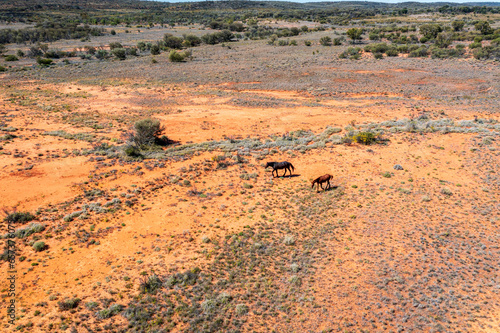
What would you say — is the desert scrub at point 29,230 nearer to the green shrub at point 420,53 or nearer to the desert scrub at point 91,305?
the desert scrub at point 91,305

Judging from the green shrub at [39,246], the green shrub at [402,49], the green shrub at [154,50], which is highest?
the green shrub at [154,50]

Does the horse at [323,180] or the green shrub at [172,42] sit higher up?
the green shrub at [172,42]

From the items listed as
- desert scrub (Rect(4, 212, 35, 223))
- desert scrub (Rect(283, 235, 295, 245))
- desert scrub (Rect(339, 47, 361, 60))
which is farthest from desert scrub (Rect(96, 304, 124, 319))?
desert scrub (Rect(339, 47, 361, 60))

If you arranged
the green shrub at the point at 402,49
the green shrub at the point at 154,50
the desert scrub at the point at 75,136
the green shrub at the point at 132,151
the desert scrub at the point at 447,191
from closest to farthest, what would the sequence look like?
the desert scrub at the point at 447,191 < the green shrub at the point at 132,151 < the desert scrub at the point at 75,136 < the green shrub at the point at 402,49 < the green shrub at the point at 154,50

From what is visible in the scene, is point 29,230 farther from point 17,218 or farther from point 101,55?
point 101,55

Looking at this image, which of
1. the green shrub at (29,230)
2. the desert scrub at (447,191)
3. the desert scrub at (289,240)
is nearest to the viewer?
the desert scrub at (289,240)

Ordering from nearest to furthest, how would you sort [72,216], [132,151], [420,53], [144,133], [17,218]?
[17,218], [72,216], [132,151], [144,133], [420,53]

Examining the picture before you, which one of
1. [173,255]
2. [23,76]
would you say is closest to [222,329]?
[173,255]

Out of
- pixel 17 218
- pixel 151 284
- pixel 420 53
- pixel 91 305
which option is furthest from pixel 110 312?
pixel 420 53

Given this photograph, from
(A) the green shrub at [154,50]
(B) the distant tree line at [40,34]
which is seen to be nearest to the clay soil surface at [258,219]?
(A) the green shrub at [154,50]
